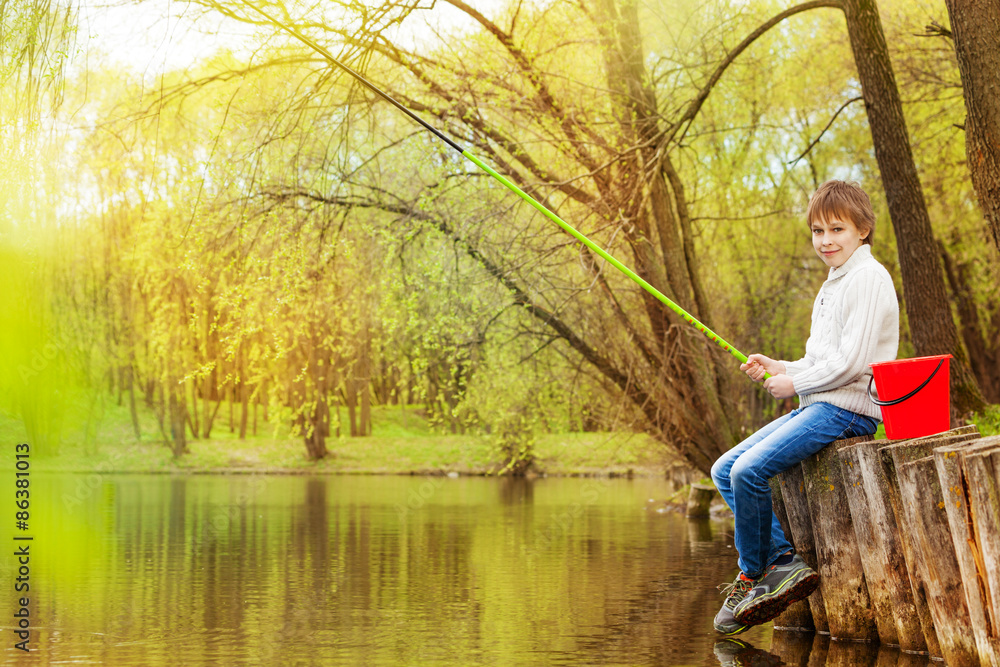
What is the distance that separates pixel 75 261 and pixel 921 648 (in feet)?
47.1

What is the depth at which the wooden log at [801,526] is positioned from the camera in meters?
5.16

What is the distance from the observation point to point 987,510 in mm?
3562

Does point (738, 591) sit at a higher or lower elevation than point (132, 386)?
lower

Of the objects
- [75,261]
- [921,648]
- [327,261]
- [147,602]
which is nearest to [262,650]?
[147,602]

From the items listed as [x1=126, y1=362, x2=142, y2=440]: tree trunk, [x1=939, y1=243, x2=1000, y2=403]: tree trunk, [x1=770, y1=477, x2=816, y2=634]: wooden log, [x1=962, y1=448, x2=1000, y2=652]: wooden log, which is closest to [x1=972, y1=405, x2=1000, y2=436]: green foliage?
[x1=770, y1=477, x2=816, y2=634]: wooden log

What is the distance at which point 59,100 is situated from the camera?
5.59 metres

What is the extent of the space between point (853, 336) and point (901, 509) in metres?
0.77

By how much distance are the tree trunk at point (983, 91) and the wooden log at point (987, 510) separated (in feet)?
10.7

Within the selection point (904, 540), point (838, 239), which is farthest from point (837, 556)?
point (838, 239)

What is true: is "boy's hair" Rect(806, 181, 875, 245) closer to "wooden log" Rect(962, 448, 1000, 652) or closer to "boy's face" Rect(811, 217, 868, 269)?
"boy's face" Rect(811, 217, 868, 269)

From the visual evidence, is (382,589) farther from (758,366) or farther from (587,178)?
(587,178)

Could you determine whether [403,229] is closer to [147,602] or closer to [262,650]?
[147,602]

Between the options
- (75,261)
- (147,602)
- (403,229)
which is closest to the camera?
(147,602)

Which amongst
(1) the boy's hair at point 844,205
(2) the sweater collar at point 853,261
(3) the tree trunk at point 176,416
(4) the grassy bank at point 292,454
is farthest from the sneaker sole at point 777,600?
(3) the tree trunk at point 176,416
